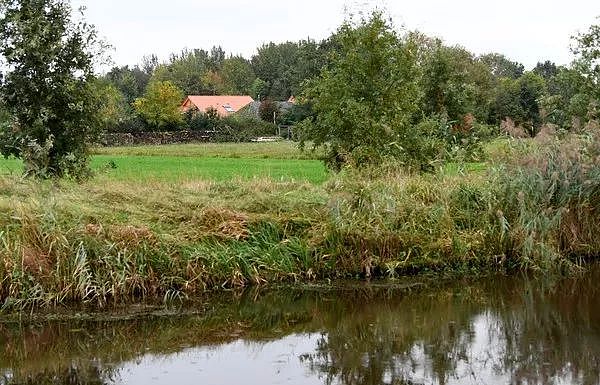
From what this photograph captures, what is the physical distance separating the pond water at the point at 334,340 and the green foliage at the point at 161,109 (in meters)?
54.0

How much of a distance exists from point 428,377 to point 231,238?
491cm

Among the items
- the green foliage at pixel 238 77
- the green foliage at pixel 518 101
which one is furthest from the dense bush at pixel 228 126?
the green foliage at pixel 238 77

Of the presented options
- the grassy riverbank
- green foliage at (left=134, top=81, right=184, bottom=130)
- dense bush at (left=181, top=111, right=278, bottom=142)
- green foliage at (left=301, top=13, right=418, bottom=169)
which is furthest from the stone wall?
the grassy riverbank

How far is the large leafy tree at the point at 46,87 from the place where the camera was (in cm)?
1480

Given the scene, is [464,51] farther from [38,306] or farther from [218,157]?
[38,306]

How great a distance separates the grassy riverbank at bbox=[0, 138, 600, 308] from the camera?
10.1 metres

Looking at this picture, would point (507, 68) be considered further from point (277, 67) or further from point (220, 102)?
point (220, 102)

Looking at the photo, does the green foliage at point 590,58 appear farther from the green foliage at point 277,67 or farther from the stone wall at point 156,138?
the green foliage at point 277,67

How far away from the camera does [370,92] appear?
1794cm

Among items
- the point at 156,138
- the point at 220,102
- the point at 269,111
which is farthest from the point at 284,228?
the point at 220,102

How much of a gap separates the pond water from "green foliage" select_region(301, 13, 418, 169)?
22.9 ft

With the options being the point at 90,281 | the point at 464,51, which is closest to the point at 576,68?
the point at 90,281

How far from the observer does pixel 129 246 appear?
10.4 meters

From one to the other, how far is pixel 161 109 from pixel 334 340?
56532mm
